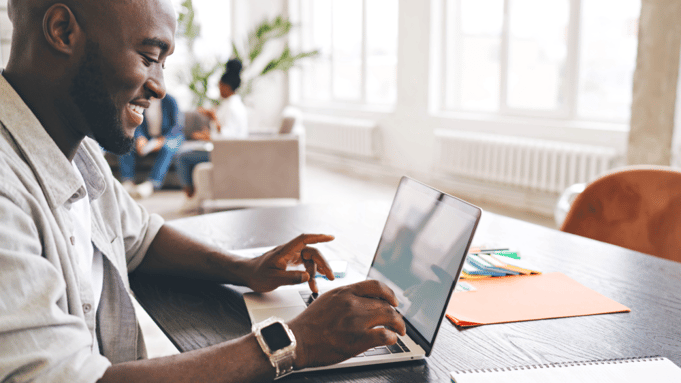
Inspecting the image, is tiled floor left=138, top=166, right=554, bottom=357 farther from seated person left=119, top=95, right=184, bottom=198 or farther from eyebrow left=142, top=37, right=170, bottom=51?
eyebrow left=142, top=37, right=170, bottom=51

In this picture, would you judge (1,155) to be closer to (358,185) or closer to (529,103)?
(529,103)

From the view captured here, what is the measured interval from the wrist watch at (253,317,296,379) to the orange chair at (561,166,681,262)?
1.19 metres

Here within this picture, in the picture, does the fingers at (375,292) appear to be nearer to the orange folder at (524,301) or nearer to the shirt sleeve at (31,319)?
the orange folder at (524,301)

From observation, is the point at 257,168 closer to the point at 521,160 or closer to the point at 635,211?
the point at 521,160

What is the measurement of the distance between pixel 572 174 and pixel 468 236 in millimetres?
3823

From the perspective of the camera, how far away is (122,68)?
76cm

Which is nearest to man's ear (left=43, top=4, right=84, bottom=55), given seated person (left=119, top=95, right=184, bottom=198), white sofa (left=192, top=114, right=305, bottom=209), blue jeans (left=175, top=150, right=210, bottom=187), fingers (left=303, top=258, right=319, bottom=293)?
fingers (left=303, top=258, right=319, bottom=293)

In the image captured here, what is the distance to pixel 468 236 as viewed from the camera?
2.58 ft

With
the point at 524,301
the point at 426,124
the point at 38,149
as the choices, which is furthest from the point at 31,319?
the point at 426,124

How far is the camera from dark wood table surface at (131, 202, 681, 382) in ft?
2.68

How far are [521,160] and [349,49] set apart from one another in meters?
3.53

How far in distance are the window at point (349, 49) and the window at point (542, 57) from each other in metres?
1.12

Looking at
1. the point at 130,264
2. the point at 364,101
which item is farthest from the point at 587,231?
the point at 364,101

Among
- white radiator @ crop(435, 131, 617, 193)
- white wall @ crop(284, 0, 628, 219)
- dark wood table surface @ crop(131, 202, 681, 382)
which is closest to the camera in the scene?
dark wood table surface @ crop(131, 202, 681, 382)
